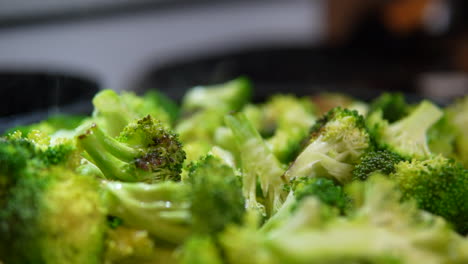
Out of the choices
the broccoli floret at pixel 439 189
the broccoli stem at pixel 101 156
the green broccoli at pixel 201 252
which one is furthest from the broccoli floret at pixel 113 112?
the broccoli floret at pixel 439 189

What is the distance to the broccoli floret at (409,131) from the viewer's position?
90 cm

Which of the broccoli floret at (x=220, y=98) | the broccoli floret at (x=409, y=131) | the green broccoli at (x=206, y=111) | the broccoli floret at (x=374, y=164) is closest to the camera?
the broccoli floret at (x=374, y=164)

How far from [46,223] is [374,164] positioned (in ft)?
1.70

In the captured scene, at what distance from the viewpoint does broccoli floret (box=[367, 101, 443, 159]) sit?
35.4 inches

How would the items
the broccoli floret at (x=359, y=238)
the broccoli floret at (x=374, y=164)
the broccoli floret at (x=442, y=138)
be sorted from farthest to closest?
the broccoli floret at (x=442, y=138)
the broccoli floret at (x=374, y=164)
the broccoli floret at (x=359, y=238)

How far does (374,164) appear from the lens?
755 mm

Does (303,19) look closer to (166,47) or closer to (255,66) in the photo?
(255,66)

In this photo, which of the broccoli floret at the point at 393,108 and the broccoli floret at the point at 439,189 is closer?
the broccoli floret at the point at 439,189

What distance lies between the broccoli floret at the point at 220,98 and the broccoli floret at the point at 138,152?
28.2 inches

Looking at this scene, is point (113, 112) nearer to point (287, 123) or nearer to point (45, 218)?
point (45, 218)

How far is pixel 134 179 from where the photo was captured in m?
0.69

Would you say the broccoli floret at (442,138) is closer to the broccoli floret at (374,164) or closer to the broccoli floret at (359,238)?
the broccoli floret at (374,164)

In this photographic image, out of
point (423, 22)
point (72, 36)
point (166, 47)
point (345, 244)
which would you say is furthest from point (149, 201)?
point (423, 22)

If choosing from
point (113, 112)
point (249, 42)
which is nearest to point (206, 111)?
point (113, 112)
